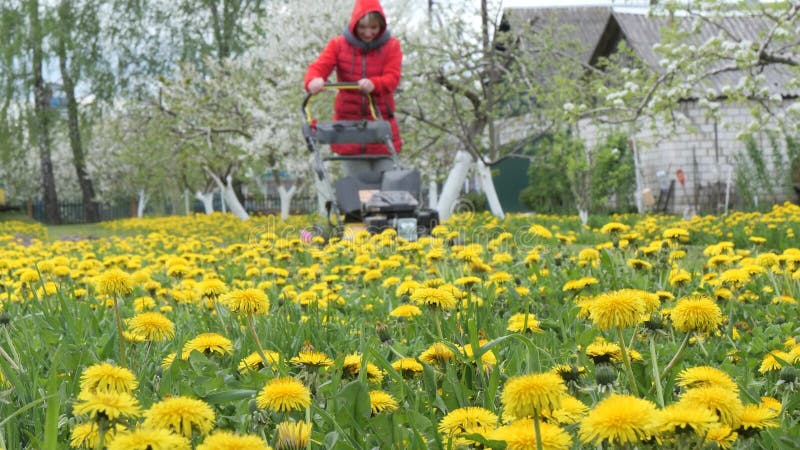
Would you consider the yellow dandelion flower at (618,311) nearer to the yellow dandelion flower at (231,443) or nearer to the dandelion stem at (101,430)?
the yellow dandelion flower at (231,443)

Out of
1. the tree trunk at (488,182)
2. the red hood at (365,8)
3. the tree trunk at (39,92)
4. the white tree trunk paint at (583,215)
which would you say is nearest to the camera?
the red hood at (365,8)

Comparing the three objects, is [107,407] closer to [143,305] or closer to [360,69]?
[143,305]

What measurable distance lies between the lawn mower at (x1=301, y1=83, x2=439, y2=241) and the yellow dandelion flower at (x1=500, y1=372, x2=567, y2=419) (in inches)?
202

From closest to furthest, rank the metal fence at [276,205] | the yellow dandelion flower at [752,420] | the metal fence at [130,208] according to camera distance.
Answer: the yellow dandelion flower at [752,420] < the metal fence at [276,205] < the metal fence at [130,208]

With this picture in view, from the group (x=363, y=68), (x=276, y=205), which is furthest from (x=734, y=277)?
(x=276, y=205)

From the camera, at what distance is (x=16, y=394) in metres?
1.70

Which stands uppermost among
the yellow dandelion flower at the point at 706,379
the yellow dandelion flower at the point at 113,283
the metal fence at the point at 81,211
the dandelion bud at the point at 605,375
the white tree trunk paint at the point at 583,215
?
the metal fence at the point at 81,211

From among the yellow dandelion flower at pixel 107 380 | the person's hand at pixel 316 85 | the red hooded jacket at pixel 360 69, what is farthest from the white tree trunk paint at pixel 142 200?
the yellow dandelion flower at pixel 107 380

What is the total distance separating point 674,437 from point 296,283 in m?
3.05

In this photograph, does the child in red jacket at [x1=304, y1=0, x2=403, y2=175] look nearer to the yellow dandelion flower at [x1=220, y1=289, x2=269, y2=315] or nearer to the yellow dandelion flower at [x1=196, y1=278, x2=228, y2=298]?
the yellow dandelion flower at [x1=196, y1=278, x2=228, y2=298]

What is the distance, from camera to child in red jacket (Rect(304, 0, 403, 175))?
741 centimetres

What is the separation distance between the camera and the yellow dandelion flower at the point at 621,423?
85 centimetres

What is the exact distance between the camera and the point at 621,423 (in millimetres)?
855

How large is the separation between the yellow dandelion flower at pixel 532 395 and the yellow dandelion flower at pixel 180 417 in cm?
36
